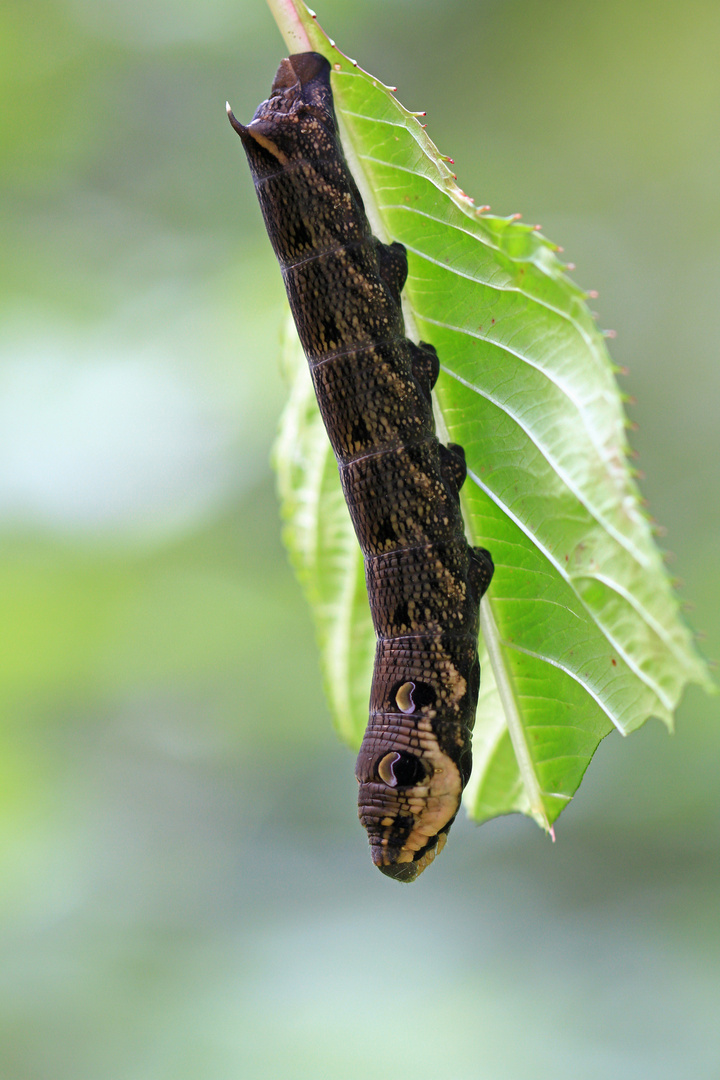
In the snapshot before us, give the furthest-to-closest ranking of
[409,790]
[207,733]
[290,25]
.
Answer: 1. [207,733]
2. [409,790]
3. [290,25]

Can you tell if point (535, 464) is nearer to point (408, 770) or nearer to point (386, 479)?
point (386, 479)

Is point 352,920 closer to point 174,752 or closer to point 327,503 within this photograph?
point 174,752

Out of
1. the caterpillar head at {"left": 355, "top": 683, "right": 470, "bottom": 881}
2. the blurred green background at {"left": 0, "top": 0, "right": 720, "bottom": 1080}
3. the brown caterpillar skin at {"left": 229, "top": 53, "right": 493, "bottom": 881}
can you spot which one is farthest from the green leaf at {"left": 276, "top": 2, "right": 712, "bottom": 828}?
the blurred green background at {"left": 0, "top": 0, "right": 720, "bottom": 1080}

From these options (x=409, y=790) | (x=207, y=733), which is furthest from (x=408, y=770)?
(x=207, y=733)

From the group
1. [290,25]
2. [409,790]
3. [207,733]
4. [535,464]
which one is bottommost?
[207,733]

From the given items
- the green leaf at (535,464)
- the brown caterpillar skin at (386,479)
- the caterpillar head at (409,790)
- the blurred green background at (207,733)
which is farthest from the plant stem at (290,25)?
the blurred green background at (207,733)

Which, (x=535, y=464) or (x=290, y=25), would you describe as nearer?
(x=290, y=25)

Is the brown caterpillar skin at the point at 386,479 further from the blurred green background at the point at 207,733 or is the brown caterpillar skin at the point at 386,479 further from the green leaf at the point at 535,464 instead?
the blurred green background at the point at 207,733
